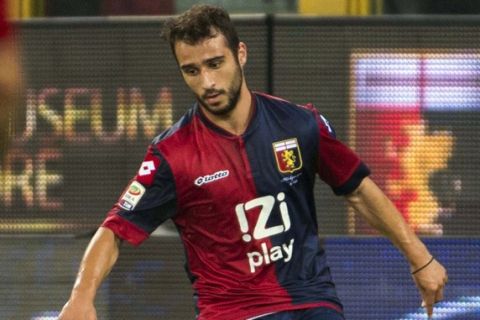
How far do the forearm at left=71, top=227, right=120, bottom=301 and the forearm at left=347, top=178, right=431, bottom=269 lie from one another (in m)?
1.05

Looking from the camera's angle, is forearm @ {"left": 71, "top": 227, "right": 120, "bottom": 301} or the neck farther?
the neck

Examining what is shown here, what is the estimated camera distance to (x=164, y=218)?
621 cm

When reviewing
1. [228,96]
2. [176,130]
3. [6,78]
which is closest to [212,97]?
[228,96]

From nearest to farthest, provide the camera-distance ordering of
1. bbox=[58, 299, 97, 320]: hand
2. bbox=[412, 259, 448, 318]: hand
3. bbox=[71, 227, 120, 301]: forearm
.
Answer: bbox=[58, 299, 97, 320]: hand → bbox=[71, 227, 120, 301]: forearm → bbox=[412, 259, 448, 318]: hand

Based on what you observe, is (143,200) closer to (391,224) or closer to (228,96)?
(228,96)

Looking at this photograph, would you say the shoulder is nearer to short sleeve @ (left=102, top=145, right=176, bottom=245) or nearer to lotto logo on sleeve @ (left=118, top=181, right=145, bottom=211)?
short sleeve @ (left=102, top=145, right=176, bottom=245)

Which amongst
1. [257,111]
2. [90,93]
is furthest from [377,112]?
[257,111]

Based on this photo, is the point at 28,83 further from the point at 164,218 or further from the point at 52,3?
the point at 164,218

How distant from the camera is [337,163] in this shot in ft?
20.6

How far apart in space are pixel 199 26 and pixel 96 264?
1040mm

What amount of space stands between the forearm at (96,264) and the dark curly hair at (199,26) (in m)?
0.84

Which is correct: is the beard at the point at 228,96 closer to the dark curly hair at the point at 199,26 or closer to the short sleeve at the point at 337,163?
the dark curly hair at the point at 199,26

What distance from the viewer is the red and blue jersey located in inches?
240

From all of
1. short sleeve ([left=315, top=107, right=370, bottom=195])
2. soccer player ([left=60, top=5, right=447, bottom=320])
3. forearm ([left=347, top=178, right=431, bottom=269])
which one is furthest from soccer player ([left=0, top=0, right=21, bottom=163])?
forearm ([left=347, top=178, right=431, bottom=269])
